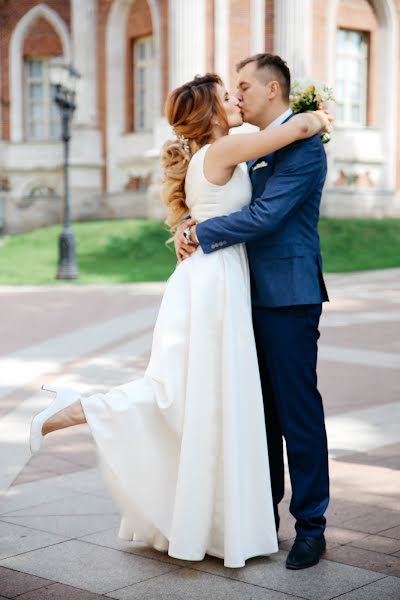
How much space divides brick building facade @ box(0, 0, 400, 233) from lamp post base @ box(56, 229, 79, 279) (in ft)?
18.9

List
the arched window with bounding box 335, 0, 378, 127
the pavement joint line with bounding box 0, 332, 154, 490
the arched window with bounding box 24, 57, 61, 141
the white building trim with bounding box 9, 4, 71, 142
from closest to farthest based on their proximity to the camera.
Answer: the pavement joint line with bounding box 0, 332, 154, 490 < the arched window with bounding box 335, 0, 378, 127 < the white building trim with bounding box 9, 4, 71, 142 < the arched window with bounding box 24, 57, 61, 141

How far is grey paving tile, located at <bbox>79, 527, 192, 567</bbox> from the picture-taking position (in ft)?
12.5

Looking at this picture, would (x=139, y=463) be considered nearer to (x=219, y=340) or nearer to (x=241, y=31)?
(x=219, y=340)

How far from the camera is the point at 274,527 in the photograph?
3758mm

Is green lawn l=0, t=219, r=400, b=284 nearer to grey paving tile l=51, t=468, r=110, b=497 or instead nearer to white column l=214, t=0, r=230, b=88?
white column l=214, t=0, r=230, b=88

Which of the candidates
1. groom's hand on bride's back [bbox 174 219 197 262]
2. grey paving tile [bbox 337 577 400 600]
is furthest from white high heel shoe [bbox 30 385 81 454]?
grey paving tile [bbox 337 577 400 600]

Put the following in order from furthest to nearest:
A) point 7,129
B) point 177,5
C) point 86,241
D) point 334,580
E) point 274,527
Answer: point 7,129 < point 177,5 < point 86,241 < point 274,527 < point 334,580

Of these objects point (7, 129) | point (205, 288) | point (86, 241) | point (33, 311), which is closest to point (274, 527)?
point (205, 288)

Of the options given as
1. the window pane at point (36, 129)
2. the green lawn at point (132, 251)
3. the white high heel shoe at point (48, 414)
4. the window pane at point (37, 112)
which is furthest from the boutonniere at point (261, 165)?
the window pane at point (37, 112)

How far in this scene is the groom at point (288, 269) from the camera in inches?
147

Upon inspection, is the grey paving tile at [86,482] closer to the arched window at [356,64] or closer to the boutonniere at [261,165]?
the boutonniere at [261,165]

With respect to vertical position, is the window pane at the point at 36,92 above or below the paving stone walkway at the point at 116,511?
A: above

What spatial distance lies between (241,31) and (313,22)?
1.78 m

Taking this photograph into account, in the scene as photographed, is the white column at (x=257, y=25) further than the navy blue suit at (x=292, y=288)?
Yes
